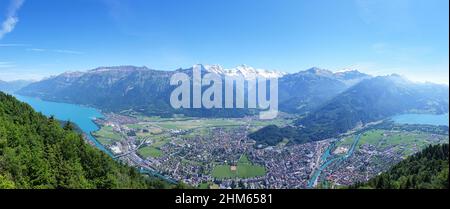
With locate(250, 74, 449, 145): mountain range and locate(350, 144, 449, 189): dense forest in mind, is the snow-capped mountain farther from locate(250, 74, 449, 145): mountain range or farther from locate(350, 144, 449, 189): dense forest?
locate(250, 74, 449, 145): mountain range

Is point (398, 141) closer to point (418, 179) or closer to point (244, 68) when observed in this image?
point (244, 68)

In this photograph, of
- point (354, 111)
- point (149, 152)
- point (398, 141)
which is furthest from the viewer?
point (354, 111)

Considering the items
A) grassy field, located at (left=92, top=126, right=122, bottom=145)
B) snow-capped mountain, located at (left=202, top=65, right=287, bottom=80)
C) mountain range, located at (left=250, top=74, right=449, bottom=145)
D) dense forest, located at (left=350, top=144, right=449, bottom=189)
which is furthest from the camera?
mountain range, located at (left=250, top=74, right=449, bottom=145)

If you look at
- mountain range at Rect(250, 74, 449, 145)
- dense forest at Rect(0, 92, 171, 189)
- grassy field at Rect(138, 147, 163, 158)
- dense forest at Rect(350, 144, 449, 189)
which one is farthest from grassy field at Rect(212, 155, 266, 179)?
dense forest at Rect(350, 144, 449, 189)

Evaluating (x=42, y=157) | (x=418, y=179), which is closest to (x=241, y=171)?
(x=42, y=157)
